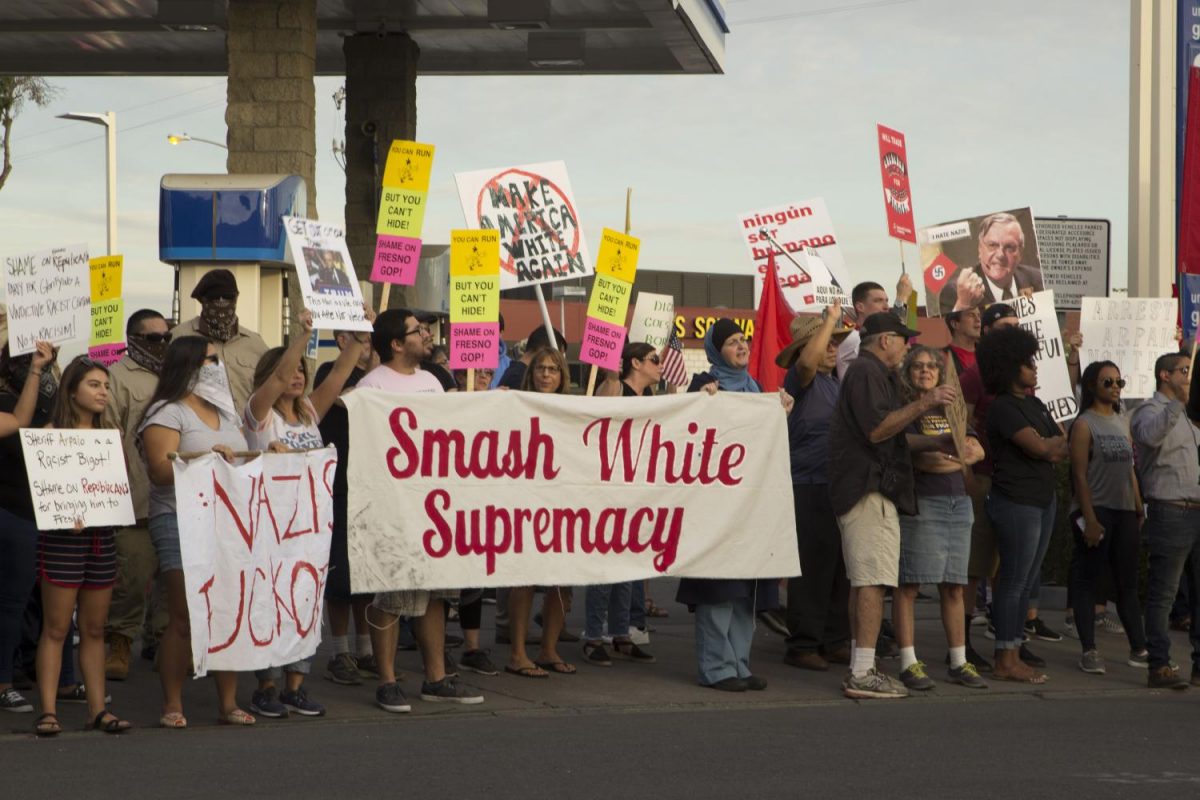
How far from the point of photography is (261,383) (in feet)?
26.6

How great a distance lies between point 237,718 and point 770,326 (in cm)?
471

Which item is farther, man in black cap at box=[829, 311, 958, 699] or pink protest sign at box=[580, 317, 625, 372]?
pink protest sign at box=[580, 317, 625, 372]

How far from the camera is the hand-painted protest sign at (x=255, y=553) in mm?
7648

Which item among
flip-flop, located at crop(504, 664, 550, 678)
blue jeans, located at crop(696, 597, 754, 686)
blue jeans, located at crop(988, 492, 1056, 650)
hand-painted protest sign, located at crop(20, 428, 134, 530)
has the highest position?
hand-painted protest sign, located at crop(20, 428, 134, 530)

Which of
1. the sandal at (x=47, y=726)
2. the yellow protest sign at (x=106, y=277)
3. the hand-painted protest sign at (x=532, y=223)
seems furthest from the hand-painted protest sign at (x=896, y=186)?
the sandal at (x=47, y=726)

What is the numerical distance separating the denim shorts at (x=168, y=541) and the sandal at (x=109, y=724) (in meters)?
0.70

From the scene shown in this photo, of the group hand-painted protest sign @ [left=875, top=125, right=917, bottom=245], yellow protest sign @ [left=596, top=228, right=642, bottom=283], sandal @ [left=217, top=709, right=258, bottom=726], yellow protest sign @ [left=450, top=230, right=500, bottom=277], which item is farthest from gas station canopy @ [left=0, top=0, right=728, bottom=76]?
sandal @ [left=217, top=709, right=258, bottom=726]

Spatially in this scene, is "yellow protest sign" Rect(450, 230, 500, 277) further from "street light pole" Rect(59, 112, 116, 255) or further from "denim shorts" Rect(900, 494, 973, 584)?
"street light pole" Rect(59, 112, 116, 255)

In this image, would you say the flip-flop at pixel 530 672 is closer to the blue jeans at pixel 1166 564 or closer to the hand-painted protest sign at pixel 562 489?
the hand-painted protest sign at pixel 562 489

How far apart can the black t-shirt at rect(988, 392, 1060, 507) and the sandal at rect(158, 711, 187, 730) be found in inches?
185

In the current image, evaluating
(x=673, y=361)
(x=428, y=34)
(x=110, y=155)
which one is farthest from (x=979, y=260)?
(x=110, y=155)

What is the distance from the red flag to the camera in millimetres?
11047

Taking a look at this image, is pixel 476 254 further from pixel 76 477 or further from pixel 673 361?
pixel 673 361

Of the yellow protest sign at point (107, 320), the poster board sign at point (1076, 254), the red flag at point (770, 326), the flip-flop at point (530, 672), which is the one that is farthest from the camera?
the poster board sign at point (1076, 254)
